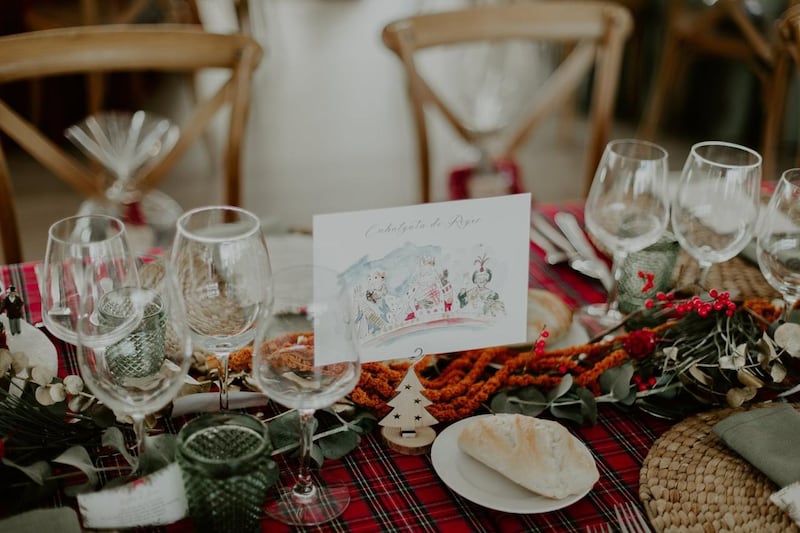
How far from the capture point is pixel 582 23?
1997 mm

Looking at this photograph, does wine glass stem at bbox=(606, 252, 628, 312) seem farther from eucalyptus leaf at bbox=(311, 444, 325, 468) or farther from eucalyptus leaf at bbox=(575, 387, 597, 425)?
eucalyptus leaf at bbox=(311, 444, 325, 468)

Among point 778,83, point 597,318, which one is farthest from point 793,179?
point 778,83

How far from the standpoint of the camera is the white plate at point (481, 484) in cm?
92

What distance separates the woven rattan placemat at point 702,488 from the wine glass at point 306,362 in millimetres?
330

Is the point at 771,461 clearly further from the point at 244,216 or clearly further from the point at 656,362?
the point at 244,216

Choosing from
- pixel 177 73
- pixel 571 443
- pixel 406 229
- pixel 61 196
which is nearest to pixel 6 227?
pixel 406 229

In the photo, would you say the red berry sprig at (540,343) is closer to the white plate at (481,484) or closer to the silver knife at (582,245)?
the white plate at (481,484)

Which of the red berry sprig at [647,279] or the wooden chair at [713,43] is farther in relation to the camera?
the wooden chair at [713,43]

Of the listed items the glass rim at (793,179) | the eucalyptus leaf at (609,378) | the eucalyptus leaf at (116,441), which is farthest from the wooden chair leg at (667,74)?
the eucalyptus leaf at (116,441)

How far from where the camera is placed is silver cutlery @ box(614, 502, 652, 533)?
36.2 inches

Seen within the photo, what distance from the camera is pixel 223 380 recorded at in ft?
3.42

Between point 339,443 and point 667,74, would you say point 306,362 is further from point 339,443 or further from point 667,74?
point 667,74

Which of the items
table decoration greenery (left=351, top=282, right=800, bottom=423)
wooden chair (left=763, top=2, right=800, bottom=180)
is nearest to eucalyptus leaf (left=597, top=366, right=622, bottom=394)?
table decoration greenery (left=351, top=282, right=800, bottom=423)

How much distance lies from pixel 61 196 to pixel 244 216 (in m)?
2.62
